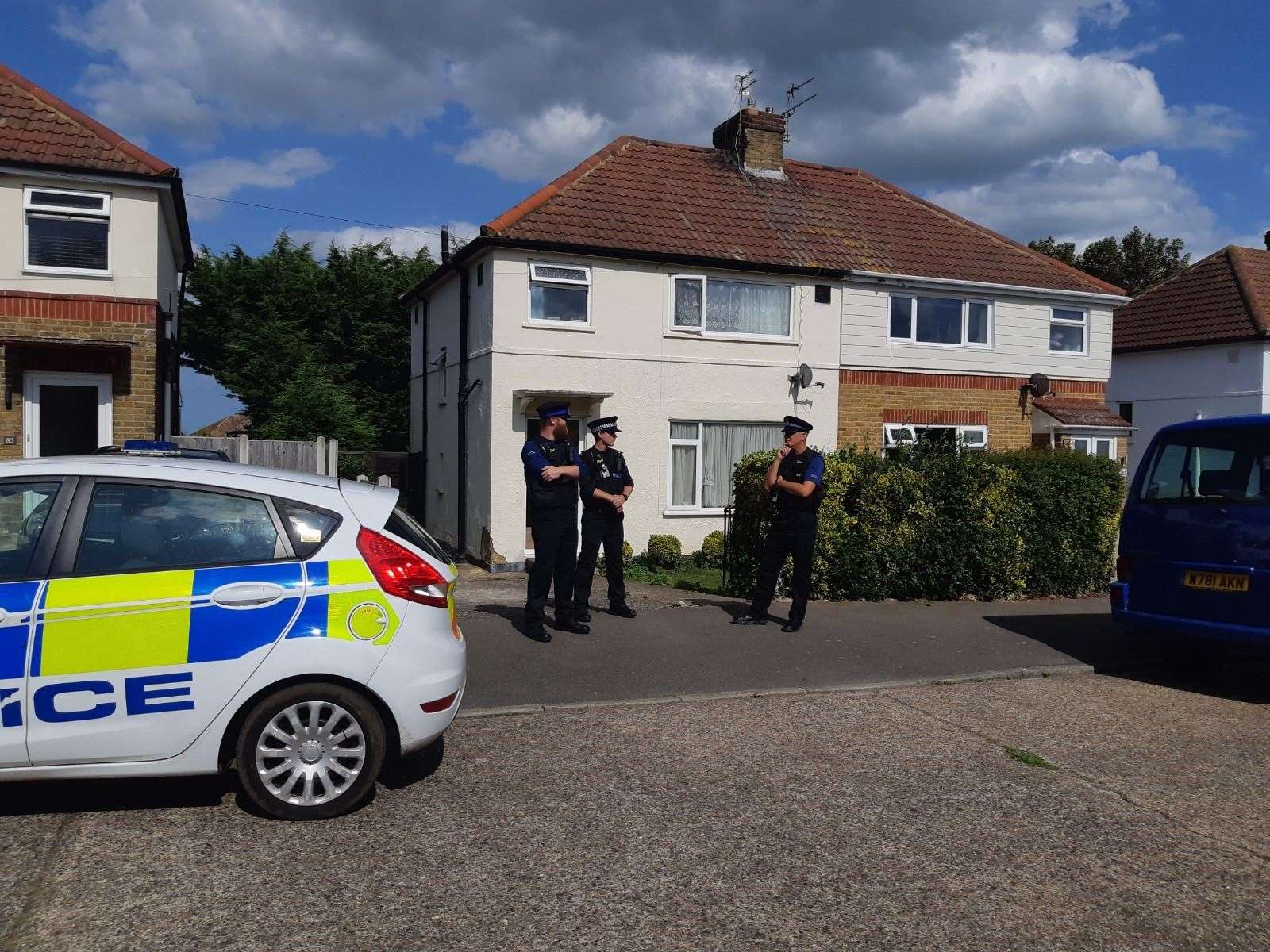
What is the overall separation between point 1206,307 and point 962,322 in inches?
389

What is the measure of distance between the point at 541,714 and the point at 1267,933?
394 centimetres

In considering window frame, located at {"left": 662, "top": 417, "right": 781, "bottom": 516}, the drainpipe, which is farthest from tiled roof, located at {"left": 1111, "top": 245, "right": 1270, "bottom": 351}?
the drainpipe

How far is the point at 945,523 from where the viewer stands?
11.0m

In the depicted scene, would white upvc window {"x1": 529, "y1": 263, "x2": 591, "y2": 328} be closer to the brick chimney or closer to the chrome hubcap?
the brick chimney

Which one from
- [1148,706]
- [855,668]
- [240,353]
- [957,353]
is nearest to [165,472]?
[855,668]

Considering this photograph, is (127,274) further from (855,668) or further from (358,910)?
(358,910)

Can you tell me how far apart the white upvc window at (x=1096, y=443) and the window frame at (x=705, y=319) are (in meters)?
6.07

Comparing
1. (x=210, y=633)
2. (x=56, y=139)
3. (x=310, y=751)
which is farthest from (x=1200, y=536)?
(x=56, y=139)

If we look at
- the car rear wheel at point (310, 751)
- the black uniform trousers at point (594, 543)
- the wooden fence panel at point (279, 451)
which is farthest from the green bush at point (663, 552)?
the car rear wheel at point (310, 751)

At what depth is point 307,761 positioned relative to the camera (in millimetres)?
4543

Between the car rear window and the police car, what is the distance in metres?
0.08

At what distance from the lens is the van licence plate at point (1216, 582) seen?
23.3ft

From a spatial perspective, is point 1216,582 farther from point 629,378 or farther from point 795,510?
point 629,378

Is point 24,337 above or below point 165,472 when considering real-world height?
above
